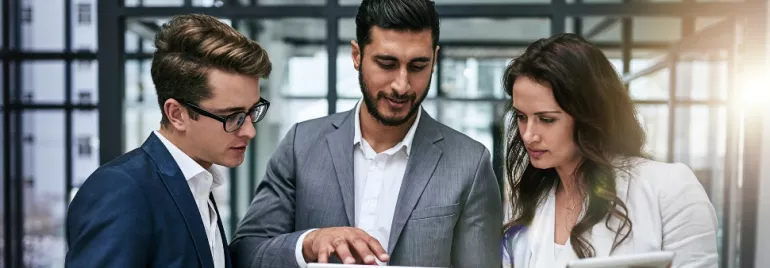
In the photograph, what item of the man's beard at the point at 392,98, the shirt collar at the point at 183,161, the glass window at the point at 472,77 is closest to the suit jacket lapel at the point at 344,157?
the man's beard at the point at 392,98

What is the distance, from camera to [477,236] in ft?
5.49

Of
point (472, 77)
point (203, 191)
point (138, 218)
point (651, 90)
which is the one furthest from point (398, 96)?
point (472, 77)

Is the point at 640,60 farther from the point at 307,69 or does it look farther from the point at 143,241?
the point at 143,241

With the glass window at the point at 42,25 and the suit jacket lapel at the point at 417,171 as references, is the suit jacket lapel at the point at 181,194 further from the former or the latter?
the glass window at the point at 42,25

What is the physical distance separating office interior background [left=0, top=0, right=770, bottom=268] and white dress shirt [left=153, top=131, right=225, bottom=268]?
0.73m

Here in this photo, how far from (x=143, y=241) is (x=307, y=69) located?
771cm

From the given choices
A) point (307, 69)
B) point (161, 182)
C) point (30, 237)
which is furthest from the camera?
point (307, 69)

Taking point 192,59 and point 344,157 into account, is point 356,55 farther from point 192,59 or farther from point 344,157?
point 192,59

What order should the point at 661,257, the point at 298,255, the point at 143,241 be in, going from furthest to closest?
1. the point at 298,255
2. the point at 143,241
3. the point at 661,257

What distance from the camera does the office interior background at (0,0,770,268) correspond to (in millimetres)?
3137

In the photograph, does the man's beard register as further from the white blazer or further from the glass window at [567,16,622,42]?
the glass window at [567,16,622,42]

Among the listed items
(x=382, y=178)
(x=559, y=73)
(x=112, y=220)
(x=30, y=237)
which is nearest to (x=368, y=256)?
(x=382, y=178)

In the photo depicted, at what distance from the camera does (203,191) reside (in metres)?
1.43

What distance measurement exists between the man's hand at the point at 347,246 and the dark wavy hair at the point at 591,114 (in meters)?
0.58
